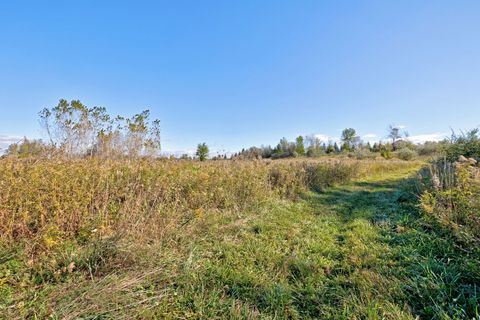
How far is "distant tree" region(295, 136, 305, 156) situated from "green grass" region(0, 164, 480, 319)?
43638 millimetres

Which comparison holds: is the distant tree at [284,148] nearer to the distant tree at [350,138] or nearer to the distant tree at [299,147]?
the distant tree at [299,147]

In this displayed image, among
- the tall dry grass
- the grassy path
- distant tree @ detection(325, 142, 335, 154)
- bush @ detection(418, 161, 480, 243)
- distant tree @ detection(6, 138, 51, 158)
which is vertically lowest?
the grassy path

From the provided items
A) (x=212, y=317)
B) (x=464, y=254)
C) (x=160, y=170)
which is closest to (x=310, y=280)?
(x=212, y=317)

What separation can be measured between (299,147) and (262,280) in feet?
157

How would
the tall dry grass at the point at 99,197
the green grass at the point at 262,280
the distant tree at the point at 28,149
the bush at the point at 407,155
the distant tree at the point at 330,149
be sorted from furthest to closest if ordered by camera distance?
1. the distant tree at the point at 330,149
2. the bush at the point at 407,155
3. the distant tree at the point at 28,149
4. the tall dry grass at the point at 99,197
5. the green grass at the point at 262,280

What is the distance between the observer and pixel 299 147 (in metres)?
48.3

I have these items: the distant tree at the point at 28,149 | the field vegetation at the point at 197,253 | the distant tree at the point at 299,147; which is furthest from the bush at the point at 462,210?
the distant tree at the point at 299,147

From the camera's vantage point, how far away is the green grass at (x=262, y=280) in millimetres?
1995

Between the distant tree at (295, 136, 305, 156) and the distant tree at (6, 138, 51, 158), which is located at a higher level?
the distant tree at (295, 136, 305, 156)

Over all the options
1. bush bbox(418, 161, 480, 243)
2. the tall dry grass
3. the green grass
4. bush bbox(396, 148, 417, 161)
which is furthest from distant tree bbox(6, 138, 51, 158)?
bush bbox(396, 148, 417, 161)

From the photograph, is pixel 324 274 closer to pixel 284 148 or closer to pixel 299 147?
pixel 299 147

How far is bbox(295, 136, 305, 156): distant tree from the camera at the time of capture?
154 feet

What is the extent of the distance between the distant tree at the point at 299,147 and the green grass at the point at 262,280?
43.6 m

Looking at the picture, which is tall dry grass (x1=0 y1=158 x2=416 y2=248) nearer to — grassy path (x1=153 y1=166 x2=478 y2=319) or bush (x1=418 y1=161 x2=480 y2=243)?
grassy path (x1=153 y1=166 x2=478 y2=319)
